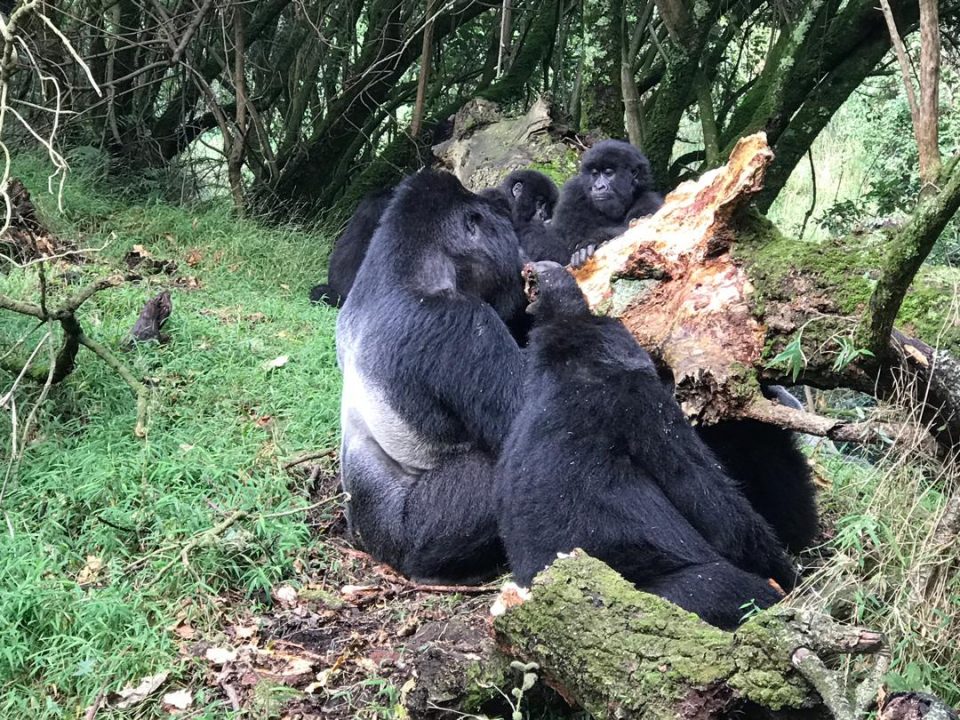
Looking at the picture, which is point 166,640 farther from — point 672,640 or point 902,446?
point 902,446

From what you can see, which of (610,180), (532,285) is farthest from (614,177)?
(532,285)

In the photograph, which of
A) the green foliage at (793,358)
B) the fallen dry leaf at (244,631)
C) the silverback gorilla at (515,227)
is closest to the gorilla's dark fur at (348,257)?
the silverback gorilla at (515,227)

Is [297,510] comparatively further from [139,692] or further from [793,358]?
[793,358]

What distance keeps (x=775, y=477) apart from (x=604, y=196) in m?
2.72

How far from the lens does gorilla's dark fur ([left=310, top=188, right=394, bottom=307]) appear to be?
274 inches

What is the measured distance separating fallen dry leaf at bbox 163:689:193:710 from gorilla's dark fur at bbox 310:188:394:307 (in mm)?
3900

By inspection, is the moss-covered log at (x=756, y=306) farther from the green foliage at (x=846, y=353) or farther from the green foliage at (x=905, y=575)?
the green foliage at (x=905, y=575)

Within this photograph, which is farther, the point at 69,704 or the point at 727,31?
the point at 727,31

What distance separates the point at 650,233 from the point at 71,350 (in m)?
2.53

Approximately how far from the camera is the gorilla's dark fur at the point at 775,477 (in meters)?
3.77

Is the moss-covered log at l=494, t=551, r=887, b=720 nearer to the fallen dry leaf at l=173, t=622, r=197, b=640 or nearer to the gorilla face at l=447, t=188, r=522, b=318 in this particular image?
the fallen dry leaf at l=173, t=622, r=197, b=640

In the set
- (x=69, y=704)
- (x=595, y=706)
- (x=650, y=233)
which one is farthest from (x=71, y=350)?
(x=595, y=706)

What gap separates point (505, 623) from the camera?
2.83m

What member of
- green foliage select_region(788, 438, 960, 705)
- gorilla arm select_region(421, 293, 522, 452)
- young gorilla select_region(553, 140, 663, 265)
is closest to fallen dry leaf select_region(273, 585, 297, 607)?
gorilla arm select_region(421, 293, 522, 452)
